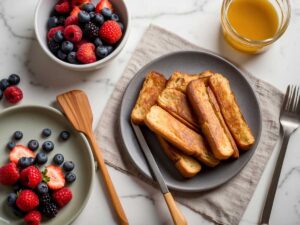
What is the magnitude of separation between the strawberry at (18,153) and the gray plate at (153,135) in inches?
14.5

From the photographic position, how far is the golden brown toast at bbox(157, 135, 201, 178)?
1.62m

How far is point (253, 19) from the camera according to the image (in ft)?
5.82

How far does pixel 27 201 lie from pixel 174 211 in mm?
535

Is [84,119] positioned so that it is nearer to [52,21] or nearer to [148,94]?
[148,94]

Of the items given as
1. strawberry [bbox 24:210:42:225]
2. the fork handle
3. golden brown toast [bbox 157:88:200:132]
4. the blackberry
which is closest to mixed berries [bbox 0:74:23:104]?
the blackberry

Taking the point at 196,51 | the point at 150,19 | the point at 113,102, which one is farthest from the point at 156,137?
the point at 150,19

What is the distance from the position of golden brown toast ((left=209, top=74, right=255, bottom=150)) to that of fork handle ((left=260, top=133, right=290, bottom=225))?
0.16m

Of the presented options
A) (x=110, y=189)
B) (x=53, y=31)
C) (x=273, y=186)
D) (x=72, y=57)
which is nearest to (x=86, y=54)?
(x=72, y=57)

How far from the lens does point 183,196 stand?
1.68m

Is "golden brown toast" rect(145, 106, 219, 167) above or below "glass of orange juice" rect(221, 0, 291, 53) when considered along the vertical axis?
below

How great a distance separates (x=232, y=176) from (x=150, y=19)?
0.74 metres

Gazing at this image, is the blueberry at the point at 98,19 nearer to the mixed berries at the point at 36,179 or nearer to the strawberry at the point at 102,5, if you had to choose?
the strawberry at the point at 102,5

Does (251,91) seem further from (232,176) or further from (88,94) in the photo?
(88,94)

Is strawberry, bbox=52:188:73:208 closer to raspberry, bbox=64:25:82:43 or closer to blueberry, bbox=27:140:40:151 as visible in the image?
blueberry, bbox=27:140:40:151
